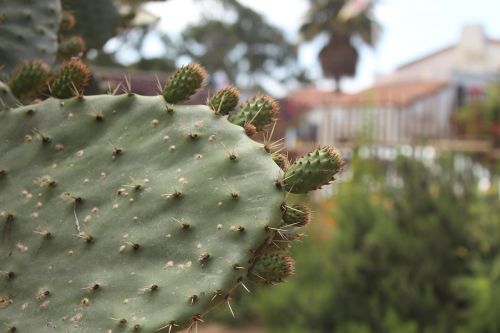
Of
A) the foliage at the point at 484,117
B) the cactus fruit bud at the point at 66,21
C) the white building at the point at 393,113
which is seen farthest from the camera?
the white building at the point at 393,113

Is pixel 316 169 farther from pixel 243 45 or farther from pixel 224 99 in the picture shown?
pixel 243 45

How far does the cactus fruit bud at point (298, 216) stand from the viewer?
866 millimetres

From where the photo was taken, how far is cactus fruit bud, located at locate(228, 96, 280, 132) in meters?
0.92

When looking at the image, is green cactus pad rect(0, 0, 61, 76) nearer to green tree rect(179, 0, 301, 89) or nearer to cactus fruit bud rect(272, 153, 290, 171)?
cactus fruit bud rect(272, 153, 290, 171)

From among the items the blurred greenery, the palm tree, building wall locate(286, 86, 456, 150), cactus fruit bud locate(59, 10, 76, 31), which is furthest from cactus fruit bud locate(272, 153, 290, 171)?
the palm tree

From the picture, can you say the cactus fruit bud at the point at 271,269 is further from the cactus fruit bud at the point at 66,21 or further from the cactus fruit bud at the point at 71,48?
the cactus fruit bud at the point at 66,21

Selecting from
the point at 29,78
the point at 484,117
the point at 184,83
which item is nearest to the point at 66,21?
the point at 29,78

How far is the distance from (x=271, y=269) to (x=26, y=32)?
586mm

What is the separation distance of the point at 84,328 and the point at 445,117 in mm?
10363

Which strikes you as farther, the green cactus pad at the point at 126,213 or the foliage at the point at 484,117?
the foliage at the point at 484,117

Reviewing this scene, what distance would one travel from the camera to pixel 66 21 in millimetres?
1335

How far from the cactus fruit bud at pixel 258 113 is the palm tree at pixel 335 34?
21.4 meters

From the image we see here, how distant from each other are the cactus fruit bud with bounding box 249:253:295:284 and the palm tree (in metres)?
21.5

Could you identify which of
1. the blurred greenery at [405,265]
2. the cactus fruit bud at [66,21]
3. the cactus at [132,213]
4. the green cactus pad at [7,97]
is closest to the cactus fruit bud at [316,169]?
the cactus at [132,213]
